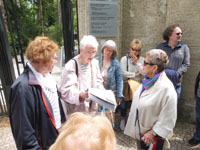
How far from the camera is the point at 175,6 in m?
3.18

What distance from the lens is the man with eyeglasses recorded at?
2.84 m

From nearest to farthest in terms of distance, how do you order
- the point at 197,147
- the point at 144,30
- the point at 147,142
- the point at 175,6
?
the point at 147,142 → the point at 197,147 → the point at 175,6 → the point at 144,30

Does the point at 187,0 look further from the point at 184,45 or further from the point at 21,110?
the point at 21,110

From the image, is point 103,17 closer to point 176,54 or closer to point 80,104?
point 176,54

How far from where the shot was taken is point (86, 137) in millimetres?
614

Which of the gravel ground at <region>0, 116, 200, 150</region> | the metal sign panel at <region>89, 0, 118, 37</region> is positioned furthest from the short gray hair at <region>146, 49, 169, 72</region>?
the metal sign panel at <region>89, 0, 118, 37</region>

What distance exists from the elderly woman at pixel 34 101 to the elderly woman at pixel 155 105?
1.02m

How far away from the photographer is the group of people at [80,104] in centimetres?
67

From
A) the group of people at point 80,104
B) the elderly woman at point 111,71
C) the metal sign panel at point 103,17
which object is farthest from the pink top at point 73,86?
the metal sign panel at point 103,17

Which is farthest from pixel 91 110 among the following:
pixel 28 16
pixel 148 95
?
pixel 28 16

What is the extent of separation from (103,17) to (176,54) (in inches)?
69.3

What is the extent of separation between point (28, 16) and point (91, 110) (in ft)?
56.7

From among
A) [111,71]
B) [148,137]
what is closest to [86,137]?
[148,137]

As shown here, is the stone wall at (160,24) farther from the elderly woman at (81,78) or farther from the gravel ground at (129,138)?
the elderly woman at (81,78)
